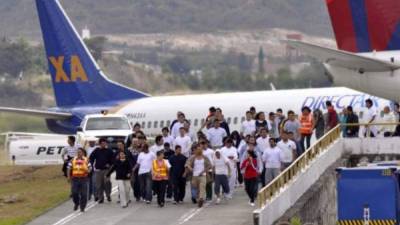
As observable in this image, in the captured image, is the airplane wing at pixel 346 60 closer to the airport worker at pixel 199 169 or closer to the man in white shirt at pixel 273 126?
the airport worker at pixel 199 169

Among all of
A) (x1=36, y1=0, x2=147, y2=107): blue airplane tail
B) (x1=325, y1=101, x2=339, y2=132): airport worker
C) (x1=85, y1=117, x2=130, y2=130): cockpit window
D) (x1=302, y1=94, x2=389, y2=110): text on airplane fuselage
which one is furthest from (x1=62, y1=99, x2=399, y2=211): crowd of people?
(x1=36, y1=0, x2=147, y2=107): blue airplane tail

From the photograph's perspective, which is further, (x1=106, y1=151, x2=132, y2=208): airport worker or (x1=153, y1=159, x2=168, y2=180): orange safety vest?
(x1=106, y1=151, x2=132, y2=208): airport worker

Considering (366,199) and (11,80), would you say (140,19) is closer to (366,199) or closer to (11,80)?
(11,80)


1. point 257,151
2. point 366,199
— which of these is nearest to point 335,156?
point 257,151

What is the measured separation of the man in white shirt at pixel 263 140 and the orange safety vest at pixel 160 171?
2.36 m

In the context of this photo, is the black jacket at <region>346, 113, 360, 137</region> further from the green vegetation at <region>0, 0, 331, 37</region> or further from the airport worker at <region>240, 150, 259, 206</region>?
the green vegetation at <region>0, 0, 331, 37</region>

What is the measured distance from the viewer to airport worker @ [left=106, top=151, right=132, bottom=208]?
107 feet

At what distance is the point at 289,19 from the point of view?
346 ft

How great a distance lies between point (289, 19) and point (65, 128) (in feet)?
173

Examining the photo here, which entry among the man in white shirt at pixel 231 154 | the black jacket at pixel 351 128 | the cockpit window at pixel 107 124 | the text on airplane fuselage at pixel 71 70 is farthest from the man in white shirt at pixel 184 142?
the text on airplane fuselage at pixel 71 70

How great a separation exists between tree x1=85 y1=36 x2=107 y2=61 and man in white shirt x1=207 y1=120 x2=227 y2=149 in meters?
54.7

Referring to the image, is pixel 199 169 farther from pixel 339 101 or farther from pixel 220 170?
pixel 339 101

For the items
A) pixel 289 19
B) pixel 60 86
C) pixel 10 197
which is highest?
pixel 289 19

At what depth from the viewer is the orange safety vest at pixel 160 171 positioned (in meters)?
32.1
